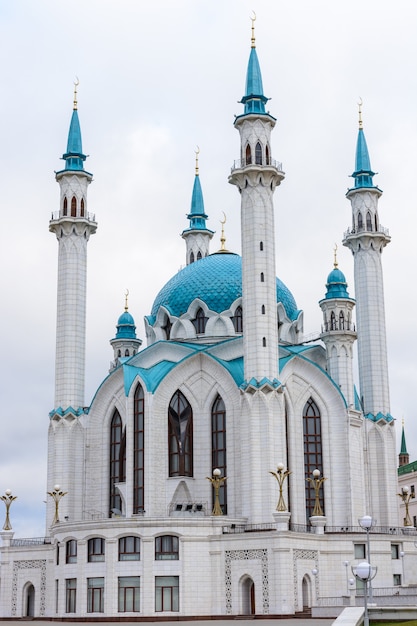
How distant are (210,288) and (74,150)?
1178cm

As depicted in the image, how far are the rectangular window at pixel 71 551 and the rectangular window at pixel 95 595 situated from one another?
5.61 ft

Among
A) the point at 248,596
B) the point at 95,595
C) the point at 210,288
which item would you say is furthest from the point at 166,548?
the point at 210,288

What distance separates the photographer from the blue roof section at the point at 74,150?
61.6 metres

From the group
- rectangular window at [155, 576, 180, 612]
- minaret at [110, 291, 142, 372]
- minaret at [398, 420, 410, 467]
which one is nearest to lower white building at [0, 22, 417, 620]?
rectangular window at [155, 576, 180, 612]

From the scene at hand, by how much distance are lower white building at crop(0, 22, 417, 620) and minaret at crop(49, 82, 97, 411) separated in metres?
0.08

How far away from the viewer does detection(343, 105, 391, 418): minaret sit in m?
59.6

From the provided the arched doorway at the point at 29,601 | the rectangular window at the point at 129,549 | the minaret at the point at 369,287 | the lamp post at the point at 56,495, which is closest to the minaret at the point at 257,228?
the minaret at the point at 369,287

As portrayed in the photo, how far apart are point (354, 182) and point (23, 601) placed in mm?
31726

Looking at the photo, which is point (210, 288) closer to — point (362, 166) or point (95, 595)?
point (362, 166)

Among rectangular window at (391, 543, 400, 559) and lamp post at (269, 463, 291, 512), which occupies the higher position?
lamp post at (269, 463, 291, 512)

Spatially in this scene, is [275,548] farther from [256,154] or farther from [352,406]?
[256,154]

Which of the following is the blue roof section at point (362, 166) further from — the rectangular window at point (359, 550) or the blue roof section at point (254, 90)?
the rectangular window at point (359, 550)

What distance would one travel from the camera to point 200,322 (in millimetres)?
60875

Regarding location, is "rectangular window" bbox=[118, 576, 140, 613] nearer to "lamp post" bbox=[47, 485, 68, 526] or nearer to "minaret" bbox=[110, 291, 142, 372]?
"lamp post" bbox=[47, 485, 68, 526]
